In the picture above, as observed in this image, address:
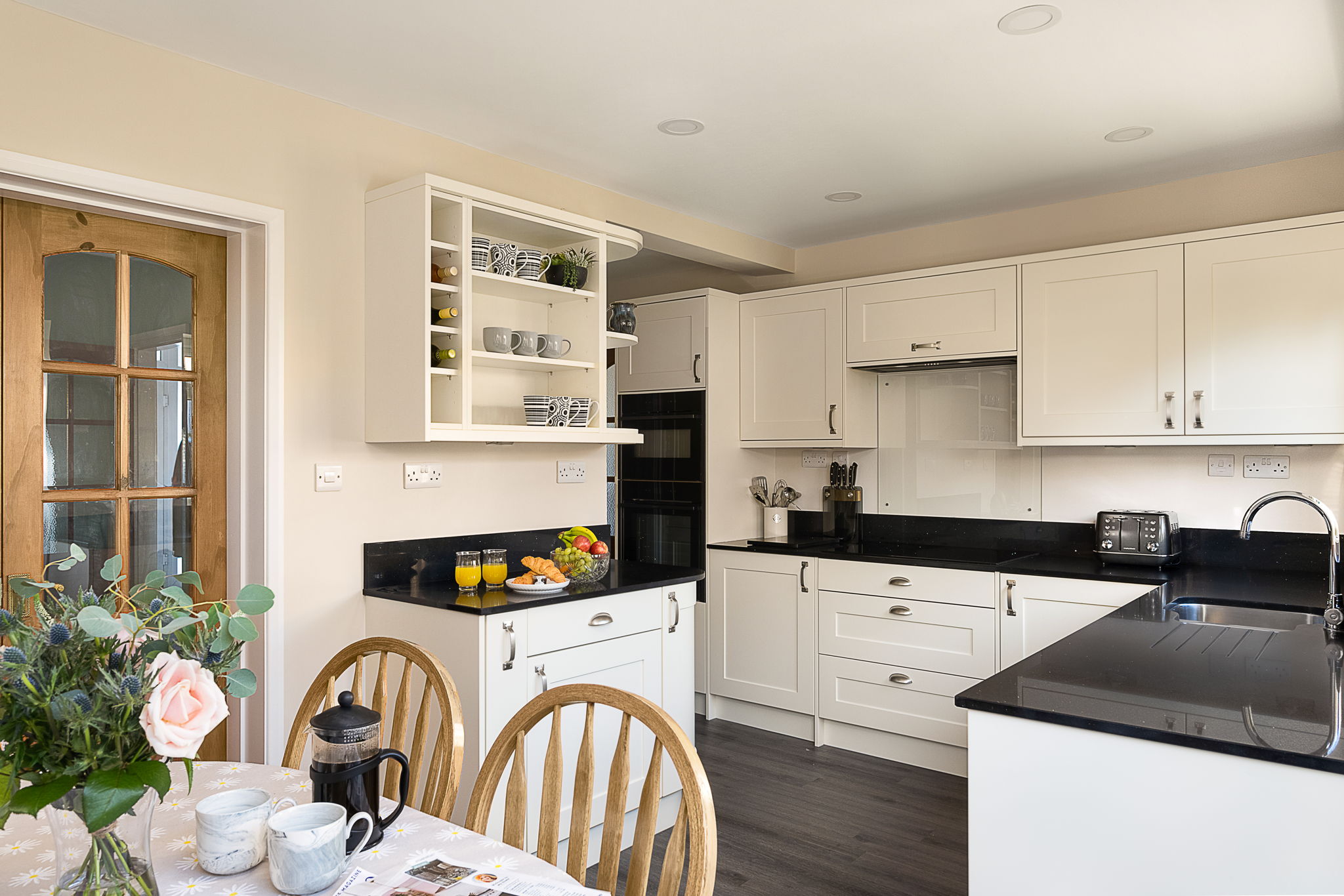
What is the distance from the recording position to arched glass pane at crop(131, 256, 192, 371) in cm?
256

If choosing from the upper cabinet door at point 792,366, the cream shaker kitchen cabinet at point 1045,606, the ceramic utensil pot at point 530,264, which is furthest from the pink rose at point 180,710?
the upper cabinet door at point 792,366

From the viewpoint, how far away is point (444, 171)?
3164 mm

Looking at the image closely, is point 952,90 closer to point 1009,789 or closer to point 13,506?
point 1009,789

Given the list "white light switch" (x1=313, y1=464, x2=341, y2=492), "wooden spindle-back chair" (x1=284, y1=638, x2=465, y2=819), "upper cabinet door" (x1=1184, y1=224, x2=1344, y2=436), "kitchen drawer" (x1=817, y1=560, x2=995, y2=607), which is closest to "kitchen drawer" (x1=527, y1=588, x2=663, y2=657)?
"white light switch" (x1=313, y1=464, x2=341, y2=492)

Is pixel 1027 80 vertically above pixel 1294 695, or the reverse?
pixel 1027 80

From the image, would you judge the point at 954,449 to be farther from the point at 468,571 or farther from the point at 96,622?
the point at 96,622

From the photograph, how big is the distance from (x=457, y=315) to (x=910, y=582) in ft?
6.98

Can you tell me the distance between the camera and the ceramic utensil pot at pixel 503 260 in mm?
3018

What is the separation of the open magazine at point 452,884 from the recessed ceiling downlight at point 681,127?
2.45m

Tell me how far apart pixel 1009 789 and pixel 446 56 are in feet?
7.58

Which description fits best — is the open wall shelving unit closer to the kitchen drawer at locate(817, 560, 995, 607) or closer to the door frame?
the door frame

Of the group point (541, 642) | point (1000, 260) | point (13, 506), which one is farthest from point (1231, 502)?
point (13, 506)

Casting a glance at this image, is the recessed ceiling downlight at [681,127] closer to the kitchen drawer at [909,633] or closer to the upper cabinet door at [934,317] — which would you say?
the upper cabinet door at [934,317]

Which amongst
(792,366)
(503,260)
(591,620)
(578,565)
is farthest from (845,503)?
(503,260)
